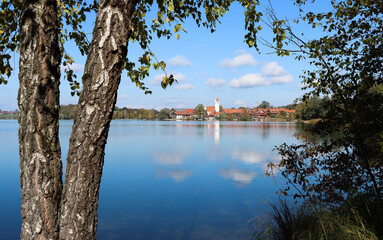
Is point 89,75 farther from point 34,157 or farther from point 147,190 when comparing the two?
point 147,190

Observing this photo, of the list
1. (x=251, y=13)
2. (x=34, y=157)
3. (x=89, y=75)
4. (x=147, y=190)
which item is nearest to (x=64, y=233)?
(x=34, y=157)

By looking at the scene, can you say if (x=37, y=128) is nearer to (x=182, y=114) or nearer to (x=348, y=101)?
(x=348, y=101)

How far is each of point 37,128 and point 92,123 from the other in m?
0.64

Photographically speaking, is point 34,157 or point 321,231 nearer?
point 34,157

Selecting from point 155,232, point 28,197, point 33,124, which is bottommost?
point 155,232

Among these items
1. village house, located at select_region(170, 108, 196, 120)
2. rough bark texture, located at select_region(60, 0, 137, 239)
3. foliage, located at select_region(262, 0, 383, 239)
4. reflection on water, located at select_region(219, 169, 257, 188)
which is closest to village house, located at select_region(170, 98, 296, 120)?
village house, located at select_region(170, 108, 196, 120)

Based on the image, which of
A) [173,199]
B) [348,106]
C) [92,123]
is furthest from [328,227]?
[173,199]

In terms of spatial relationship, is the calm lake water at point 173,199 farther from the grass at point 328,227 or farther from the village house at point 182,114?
the village house at point 182,114

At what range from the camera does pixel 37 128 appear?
2.92 m

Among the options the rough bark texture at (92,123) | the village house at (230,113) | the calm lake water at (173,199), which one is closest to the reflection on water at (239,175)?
the calm lake water at (173,199)

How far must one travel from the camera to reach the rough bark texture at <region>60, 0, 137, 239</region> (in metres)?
2.77

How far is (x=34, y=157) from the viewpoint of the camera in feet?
9.50

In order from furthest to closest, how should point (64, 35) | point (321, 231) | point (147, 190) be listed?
point (147, 190)
point (64, 35)
point (321, 231)

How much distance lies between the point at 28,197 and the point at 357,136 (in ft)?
20.9
